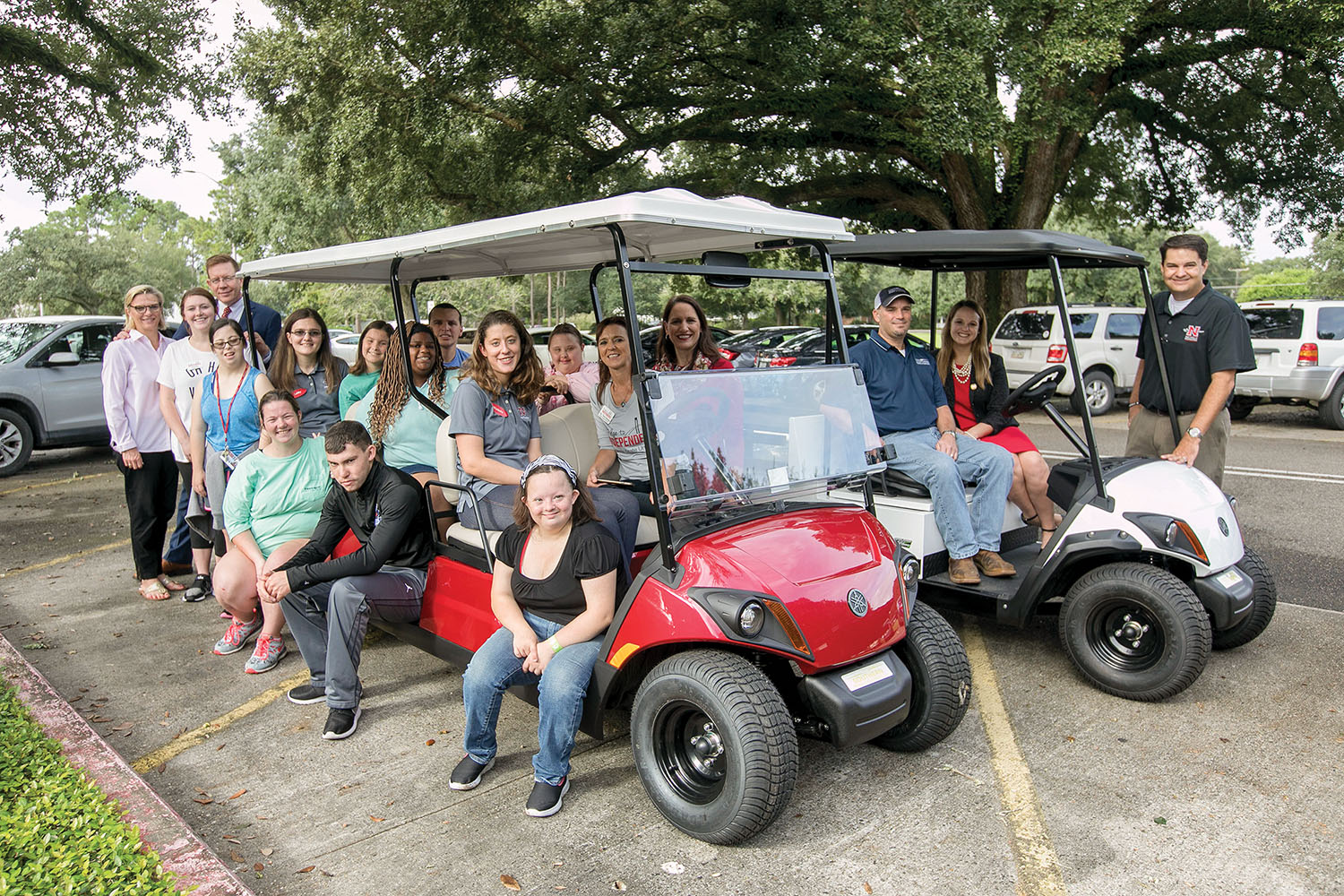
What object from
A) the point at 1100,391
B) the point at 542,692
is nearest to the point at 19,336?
the point at 542,692

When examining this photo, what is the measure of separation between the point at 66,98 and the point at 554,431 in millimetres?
10795

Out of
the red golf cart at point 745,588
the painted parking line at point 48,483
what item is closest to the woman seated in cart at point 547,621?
the red golf cart at point 745,588

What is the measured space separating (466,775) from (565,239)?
2.41 meters

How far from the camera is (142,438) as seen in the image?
5.75m

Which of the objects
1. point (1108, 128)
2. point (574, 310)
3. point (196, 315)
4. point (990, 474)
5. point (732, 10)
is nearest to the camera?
point (990, 474)

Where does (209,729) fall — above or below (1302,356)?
below

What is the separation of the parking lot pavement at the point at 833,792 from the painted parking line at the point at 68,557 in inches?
78.8

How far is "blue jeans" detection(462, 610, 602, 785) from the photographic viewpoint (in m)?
3.13

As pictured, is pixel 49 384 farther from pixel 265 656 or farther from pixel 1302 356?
pixel 1302 356

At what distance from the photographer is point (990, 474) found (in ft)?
14.6

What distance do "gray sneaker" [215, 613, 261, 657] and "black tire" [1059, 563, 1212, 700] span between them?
4.02 meters

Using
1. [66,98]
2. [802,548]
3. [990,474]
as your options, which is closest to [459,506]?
[802,548]

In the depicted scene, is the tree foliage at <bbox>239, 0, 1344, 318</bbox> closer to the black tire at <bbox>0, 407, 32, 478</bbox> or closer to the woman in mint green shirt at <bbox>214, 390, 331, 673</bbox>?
the black tire at <bbox>0, 407, 32, 478</bbox>

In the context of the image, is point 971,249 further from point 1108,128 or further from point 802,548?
point 1108,128
